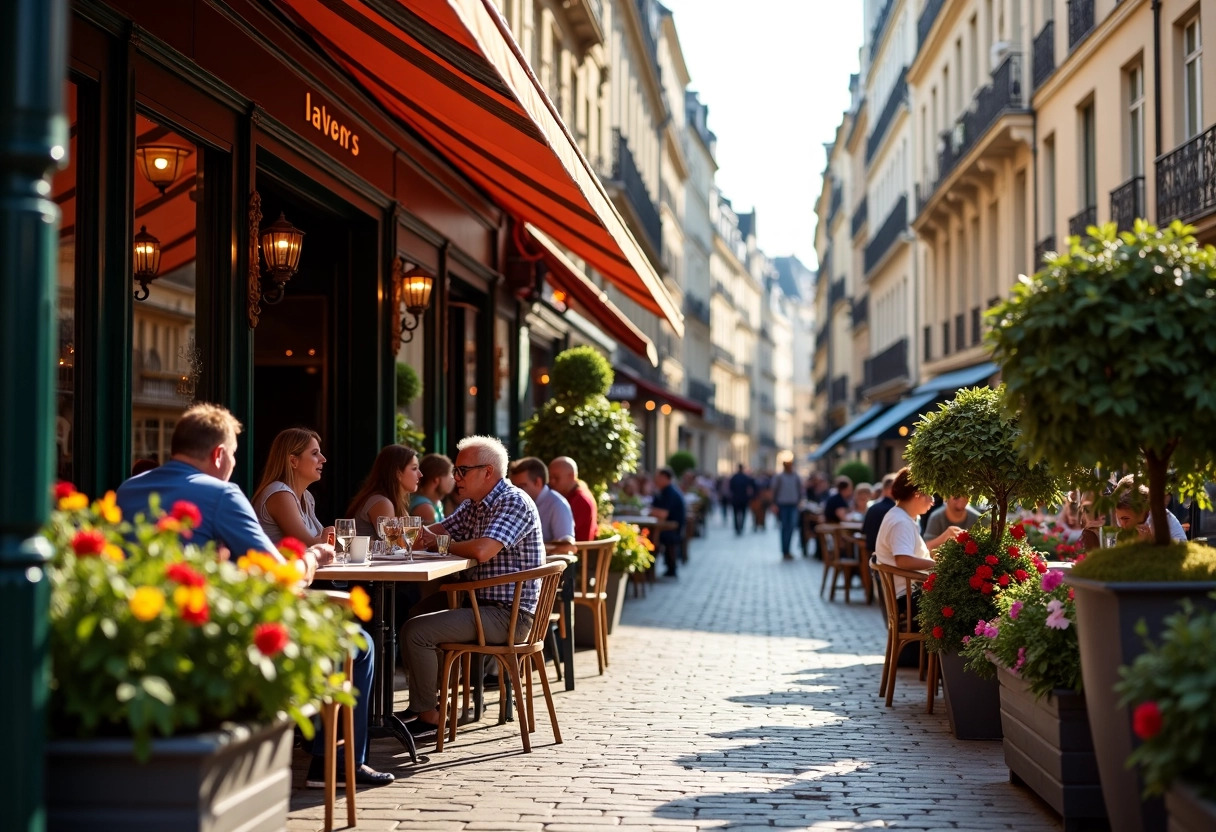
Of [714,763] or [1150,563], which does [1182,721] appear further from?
[714,763]

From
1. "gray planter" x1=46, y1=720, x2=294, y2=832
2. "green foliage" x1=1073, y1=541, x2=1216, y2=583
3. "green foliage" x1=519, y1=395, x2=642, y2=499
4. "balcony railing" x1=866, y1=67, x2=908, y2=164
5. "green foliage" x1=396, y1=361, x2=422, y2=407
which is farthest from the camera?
"balcony railing" x1=866, y1=67, x2=908, y2=164

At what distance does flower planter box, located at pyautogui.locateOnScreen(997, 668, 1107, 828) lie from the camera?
568 centimetres

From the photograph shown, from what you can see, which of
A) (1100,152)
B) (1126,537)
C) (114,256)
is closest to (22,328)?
(114,256)

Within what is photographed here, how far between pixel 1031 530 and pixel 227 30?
741 centimetres

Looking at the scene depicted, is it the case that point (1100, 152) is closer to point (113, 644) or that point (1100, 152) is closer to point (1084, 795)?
point (1084, 795)

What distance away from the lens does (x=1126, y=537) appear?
5.80 m

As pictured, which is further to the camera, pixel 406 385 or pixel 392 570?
pixel 406 385

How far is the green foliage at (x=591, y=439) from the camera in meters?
14.0

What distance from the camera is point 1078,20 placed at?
20297 millimetres

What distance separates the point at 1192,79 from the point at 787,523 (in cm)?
1306

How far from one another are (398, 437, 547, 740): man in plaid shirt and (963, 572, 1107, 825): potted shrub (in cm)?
246

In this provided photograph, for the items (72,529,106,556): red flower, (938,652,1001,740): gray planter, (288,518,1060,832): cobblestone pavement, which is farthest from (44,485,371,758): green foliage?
(938,652,1001,740): gray planter

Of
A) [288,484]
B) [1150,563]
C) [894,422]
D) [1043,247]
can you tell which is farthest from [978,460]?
[894,422]

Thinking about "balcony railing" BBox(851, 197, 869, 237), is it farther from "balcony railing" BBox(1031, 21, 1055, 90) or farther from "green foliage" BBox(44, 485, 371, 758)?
"green foliage" BBox(44, 485, 371, 758)
